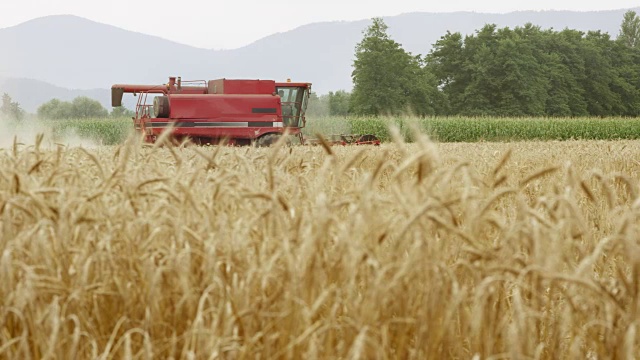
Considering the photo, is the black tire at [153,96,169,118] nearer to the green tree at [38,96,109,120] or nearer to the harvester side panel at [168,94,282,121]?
the harvester side panel at [168,94,282,121]

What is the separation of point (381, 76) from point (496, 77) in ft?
33.6

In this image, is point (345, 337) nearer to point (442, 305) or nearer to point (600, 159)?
point (442, 305)

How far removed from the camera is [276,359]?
2.32 metres

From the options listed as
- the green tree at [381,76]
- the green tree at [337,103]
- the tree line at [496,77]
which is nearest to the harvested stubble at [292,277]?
the tree line at [496,77]

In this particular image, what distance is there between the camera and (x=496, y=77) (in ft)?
224

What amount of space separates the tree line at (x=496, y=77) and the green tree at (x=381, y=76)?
0.27 ft

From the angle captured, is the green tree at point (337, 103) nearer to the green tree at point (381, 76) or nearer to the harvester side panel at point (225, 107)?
the green tree at point (381, 76)

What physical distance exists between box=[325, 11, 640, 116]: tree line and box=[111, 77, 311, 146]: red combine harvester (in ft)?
126

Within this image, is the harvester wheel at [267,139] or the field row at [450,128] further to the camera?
the field row at [450,128]

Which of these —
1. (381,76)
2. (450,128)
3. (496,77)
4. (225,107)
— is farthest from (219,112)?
(496,77)

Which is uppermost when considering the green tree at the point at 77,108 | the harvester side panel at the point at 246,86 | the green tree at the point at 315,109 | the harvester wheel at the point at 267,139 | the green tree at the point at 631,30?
the green tree at the point at 631,30

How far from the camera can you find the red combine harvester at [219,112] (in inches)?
794

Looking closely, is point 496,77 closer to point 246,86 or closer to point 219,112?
point 246,86

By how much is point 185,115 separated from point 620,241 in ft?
60.5
